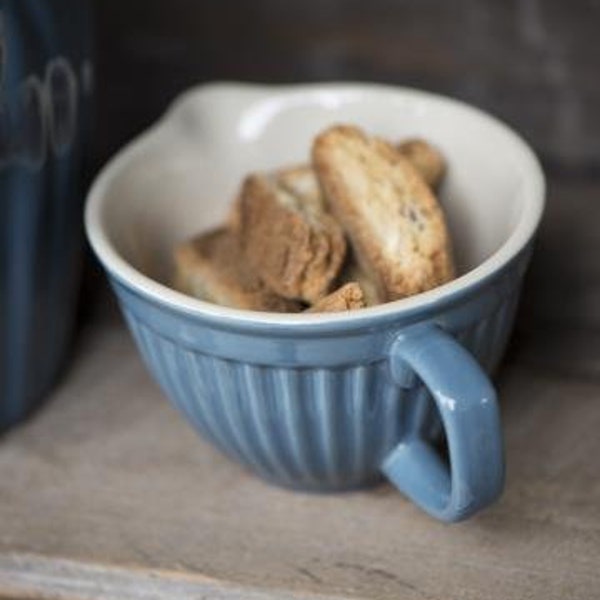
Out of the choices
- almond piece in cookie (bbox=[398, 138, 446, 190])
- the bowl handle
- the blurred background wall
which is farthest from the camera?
the blurred background wall

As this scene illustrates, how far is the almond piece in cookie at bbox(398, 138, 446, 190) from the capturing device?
44cm

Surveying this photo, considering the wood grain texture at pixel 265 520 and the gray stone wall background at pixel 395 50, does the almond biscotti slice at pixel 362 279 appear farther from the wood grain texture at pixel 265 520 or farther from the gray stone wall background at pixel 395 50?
the gray stone wall background at pixel 395 50

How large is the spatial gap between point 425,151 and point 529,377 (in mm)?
96

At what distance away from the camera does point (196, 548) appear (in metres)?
0.39

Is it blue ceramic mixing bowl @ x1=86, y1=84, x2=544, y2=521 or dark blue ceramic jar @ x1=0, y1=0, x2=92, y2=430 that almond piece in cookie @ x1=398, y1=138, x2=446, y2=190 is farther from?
dark blue ceramic jar @ x1=0, y1=0, x2=92, y2=430

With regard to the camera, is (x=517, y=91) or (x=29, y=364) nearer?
(x=29, y=364)

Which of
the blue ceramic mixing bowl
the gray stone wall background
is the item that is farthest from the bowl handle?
the gray stone wall background

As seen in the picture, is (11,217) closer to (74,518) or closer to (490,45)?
(74,518)

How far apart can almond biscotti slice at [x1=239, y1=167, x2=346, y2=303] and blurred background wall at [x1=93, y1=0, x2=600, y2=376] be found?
14 centimetres

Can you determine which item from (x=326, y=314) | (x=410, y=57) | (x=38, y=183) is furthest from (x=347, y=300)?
(x=410, y=57)

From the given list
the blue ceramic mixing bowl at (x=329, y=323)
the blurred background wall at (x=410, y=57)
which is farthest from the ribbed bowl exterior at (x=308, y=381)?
the blurred background wall at (x=410, y=57)

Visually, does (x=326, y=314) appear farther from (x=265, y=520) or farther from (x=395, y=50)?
(x=395, y=50)

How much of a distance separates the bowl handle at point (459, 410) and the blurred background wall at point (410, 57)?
7.1 inches

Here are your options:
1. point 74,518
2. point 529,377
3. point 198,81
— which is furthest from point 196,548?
point 198,81
